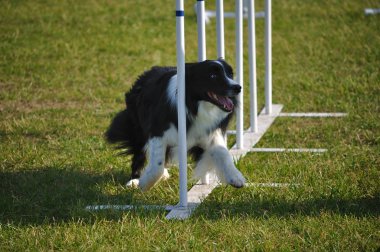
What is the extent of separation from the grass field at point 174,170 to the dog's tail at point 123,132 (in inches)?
10.7

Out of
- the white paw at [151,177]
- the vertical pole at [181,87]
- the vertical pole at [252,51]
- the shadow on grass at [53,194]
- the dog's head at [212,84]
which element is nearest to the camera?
the vertical pole at [181,87]

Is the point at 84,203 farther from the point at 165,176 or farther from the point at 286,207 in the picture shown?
the point at 286,207

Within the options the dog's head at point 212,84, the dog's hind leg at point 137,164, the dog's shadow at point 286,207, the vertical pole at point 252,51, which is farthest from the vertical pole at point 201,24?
the vertical pole at point 252,51

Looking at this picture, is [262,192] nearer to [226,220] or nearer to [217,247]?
[226,220]

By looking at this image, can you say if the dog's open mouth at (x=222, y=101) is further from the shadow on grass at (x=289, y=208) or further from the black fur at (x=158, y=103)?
the shadow on grass at (x=289, y=208)

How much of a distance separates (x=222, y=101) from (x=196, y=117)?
0.22 metres

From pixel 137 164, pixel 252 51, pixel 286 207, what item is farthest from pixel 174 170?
pixel 252 51

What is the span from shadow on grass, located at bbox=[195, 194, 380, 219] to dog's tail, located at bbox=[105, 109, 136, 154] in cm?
109

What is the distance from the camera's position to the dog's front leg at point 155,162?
4.86m

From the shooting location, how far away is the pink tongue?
4.74m

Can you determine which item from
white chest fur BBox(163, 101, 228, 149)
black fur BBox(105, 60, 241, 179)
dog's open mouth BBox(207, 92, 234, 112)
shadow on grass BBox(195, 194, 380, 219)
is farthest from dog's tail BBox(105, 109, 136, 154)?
shadow on grass BBox(195, 194, 380, 219)

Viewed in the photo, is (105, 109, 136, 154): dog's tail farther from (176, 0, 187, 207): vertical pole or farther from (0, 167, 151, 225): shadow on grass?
(176, 0, 187, 207): vertical pole

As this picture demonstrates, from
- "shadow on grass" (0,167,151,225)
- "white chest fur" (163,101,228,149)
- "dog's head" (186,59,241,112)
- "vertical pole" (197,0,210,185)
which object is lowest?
"shadow on grass" (0,167,151,225)

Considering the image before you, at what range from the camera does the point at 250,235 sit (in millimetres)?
4000
